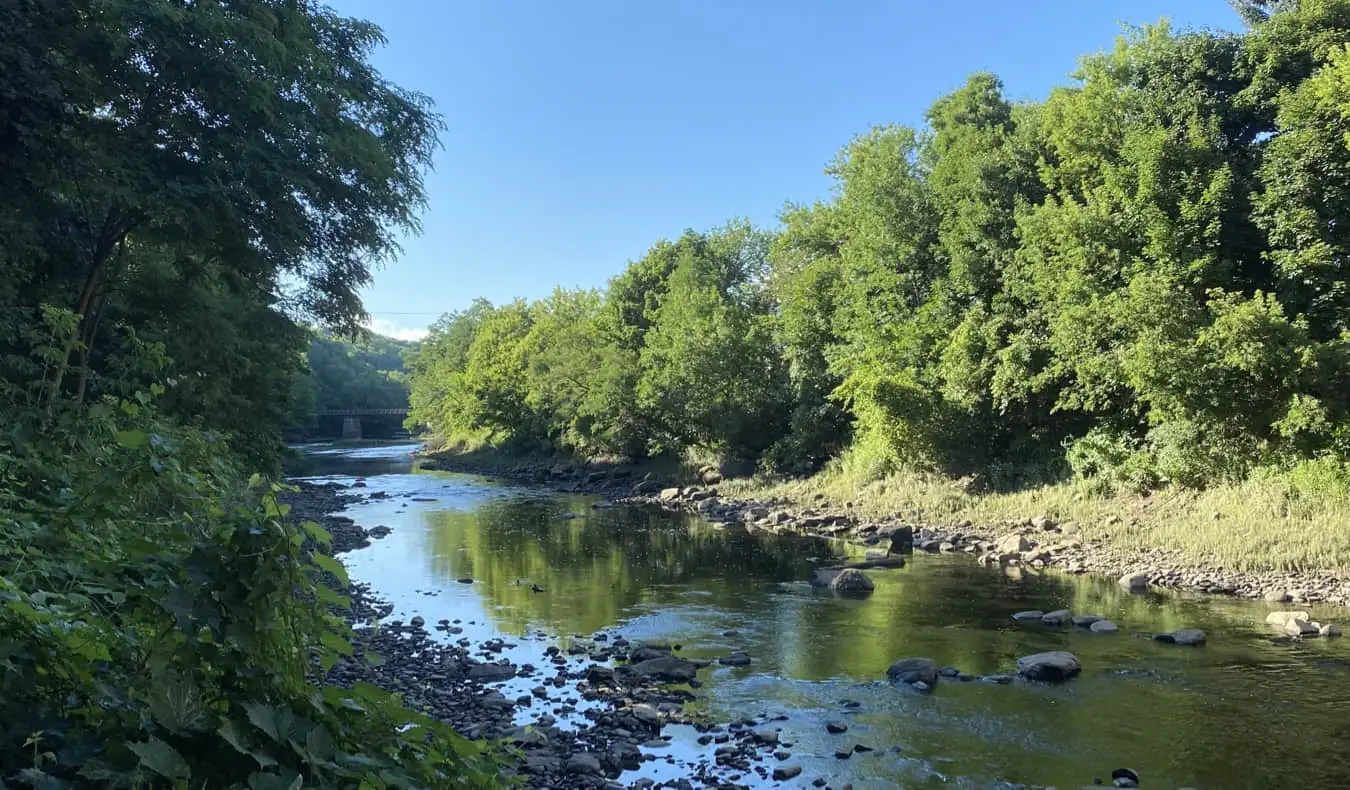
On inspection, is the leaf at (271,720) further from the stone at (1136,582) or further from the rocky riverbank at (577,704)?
the stone at (1136,582)

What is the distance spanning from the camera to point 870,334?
34.0 metres

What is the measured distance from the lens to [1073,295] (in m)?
24.0

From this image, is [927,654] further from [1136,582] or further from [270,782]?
[270,782]

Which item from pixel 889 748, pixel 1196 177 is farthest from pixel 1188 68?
pixel 889 748

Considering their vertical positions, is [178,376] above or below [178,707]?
above

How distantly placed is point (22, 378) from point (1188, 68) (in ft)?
89.3

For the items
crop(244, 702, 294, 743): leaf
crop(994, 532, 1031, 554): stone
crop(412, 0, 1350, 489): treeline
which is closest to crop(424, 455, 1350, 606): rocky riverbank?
crop(994, 532, 1031, 554): stone

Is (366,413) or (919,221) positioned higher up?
(919,221)

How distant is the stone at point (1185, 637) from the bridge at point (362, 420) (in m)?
99.1

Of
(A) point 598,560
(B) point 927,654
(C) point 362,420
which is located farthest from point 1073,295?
(C) point 362,420

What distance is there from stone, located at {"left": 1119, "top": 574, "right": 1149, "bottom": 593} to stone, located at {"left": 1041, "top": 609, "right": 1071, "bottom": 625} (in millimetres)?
3401

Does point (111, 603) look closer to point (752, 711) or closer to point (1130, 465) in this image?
point (752, 711)

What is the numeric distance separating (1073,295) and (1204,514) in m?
7.17

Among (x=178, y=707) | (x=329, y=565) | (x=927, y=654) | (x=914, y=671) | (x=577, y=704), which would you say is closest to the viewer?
(x=178, y=707)
